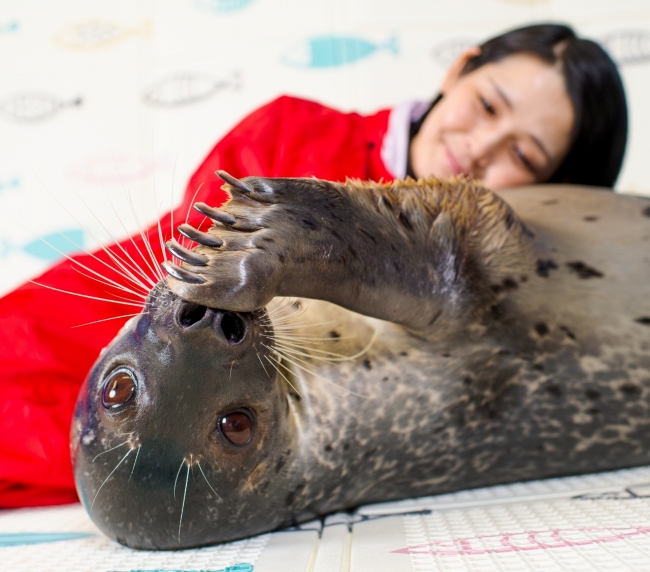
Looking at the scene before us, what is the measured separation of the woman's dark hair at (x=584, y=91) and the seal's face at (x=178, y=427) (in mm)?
1709

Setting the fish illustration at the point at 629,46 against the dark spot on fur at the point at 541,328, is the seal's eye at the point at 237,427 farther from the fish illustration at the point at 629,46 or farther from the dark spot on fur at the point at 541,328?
the fish illustration at the point at 629,46

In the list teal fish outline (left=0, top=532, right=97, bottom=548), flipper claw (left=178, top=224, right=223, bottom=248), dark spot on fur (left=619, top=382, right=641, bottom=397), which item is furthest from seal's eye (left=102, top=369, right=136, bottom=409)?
dark spot on fur (left=619, top=382, right=641, bottom=397)

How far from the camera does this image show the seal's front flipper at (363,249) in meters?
0.87

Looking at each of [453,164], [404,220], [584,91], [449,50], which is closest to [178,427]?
[404,220]

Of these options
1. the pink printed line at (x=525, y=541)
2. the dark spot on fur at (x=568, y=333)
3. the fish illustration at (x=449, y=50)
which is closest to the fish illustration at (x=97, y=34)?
the fish illustration at (x=449, y=50)

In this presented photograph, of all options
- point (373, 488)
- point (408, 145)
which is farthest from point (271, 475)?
point (408, 145)

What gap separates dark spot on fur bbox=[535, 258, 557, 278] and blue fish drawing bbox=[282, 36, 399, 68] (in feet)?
8.25

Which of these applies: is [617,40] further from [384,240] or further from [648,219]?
[384,240]

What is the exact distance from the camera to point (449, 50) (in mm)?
3621

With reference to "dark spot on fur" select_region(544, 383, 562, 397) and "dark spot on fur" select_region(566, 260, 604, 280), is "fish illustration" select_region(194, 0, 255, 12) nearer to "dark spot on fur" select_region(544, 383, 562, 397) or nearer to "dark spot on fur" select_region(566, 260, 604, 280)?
"dark spot on fur" select_region(566, 260, 604, 280)

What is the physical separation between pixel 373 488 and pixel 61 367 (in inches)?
38.5

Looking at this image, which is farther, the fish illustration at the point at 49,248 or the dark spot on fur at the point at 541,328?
the fish illustration at the point at 49,248

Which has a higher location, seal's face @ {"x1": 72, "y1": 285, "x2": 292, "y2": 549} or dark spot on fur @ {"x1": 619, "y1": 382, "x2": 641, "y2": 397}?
seal's face @ {"x1": 72, "y1": 285, "x2": 292, "y2": 549}

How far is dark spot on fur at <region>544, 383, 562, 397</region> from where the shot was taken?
129 cm
